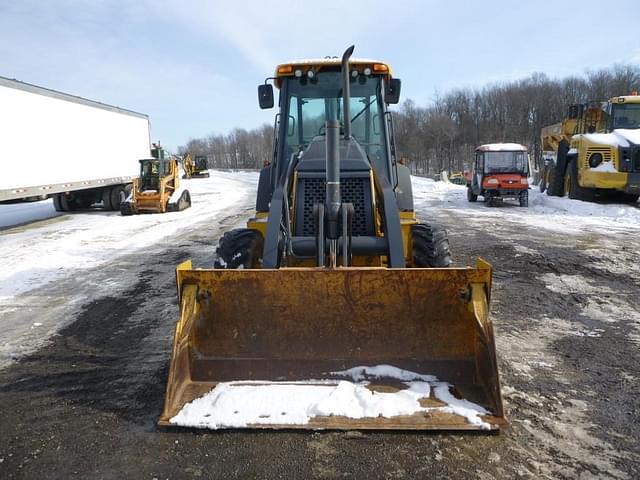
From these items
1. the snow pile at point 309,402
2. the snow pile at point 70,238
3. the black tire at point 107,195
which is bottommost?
the snow pile at point 309,402

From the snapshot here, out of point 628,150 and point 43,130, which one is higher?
point 43,130

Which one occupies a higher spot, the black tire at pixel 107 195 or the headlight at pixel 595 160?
the headlight at pixel 595 160

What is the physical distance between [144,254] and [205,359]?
21.0ft

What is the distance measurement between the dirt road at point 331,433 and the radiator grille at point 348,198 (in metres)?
1.66

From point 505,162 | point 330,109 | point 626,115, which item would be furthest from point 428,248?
point 505,162

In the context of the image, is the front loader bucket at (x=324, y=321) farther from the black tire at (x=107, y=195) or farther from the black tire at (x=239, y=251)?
the black tire at (x=107, y=195)

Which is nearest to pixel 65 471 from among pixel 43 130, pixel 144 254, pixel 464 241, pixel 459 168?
pixel 144 254

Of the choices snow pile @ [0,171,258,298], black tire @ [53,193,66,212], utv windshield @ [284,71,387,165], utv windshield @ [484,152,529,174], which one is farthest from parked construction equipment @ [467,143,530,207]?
black tire @ [53,193,66,212]

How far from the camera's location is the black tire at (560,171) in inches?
691

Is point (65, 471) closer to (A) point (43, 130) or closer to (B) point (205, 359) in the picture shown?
(B) point (205, 359)

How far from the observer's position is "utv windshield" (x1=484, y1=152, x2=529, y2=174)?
58.0 ft

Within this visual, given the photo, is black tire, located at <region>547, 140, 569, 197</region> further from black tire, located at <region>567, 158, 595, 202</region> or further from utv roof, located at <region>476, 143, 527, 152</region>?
utv roof, located at <region>476, 143, 527, 152</region>

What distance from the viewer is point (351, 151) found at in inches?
186

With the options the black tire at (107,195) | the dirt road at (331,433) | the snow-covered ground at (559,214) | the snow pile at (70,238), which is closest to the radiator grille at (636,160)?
the snow-covered ground at (559,214)
